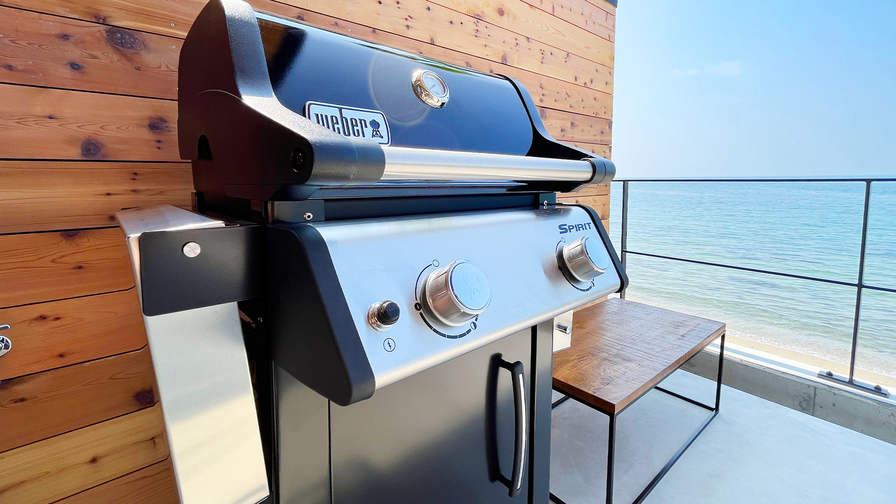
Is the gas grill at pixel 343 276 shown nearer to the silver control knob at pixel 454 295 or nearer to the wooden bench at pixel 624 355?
the silver control knob at pixel 454 295

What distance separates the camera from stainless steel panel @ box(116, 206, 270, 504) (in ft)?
1.23

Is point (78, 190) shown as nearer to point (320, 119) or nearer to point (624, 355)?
point (320, 119)

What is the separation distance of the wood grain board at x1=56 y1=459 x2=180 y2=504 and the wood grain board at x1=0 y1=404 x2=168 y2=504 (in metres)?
0.01

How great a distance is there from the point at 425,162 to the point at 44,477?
3.07 feet

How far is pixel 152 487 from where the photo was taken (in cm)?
87

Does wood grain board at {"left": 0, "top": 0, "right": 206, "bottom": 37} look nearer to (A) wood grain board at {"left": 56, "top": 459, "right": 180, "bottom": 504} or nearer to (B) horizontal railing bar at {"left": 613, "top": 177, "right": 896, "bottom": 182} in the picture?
(A) wood grain board at {"left": 56, "top": 459, "right": 180, "bottom": 504}

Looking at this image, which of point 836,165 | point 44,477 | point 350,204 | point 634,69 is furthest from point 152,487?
point 836,165

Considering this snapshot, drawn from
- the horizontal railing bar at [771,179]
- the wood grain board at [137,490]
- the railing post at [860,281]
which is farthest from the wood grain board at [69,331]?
the railing post at [860,281]

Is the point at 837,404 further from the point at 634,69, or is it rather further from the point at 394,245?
the point at 634,69

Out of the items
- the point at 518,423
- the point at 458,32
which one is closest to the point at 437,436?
the point at 518,423

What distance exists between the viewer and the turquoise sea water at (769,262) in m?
4.29

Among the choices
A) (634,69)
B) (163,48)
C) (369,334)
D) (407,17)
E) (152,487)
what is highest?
(634,69)

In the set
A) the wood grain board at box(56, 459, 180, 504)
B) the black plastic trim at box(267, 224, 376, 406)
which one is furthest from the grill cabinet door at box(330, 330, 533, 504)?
the wood grain board at box(56, 459, 180, 504)

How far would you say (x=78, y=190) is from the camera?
0.75 metres
